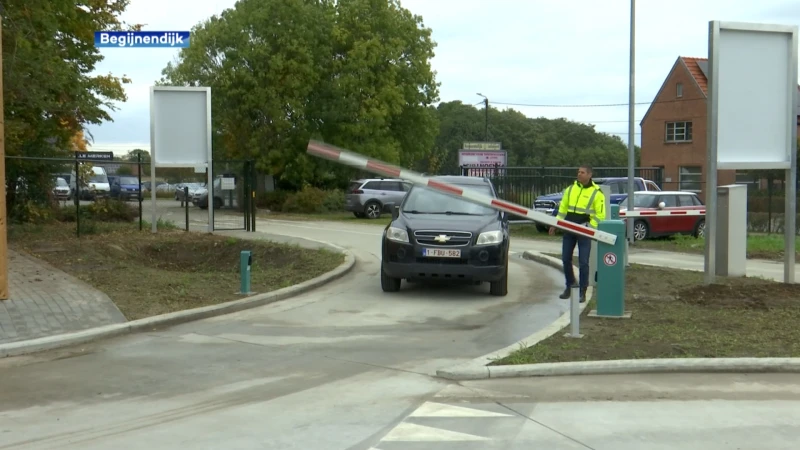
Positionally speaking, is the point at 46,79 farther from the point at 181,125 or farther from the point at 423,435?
the point at 423,435

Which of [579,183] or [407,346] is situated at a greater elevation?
[579,183]

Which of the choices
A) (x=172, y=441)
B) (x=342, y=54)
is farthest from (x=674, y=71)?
(x=172, y=441)

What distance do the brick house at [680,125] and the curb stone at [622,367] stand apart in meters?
41.4

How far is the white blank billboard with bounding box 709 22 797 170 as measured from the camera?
12.0 meters

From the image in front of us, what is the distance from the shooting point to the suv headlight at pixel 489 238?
37.4ft

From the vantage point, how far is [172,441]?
5.44m

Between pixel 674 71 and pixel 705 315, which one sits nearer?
pixel 705 315

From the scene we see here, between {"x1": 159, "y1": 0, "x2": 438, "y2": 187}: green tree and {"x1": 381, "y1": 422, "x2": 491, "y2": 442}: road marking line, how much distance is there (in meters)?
33.8

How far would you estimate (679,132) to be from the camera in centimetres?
5038

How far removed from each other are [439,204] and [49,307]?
222 inches

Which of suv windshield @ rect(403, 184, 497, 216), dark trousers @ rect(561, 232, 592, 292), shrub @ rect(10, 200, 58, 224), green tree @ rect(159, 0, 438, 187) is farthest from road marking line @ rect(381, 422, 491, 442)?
green tree @ rect(159, 0, 438, 187)

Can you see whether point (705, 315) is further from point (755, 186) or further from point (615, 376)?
point (755, 186)

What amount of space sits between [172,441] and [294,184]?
35533mm

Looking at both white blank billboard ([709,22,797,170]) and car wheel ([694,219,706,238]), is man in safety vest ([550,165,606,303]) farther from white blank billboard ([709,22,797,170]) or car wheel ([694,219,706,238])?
car wheel ([694,219,706,238])
